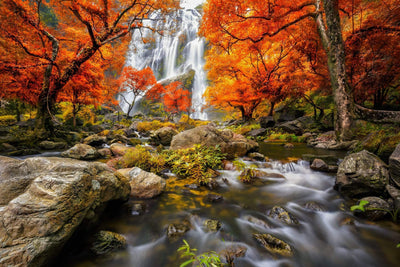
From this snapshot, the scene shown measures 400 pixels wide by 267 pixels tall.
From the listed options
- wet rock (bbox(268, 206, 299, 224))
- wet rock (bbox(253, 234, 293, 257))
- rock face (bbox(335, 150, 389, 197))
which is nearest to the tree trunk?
rock face (bbox(335, 150, 389, 197))

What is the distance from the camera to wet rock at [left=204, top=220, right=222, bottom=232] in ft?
8.51

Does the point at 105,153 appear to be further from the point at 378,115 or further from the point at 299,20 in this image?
the point at 378,115

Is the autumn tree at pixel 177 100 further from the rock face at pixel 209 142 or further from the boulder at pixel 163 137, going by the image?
the rock face at pixel 209 142

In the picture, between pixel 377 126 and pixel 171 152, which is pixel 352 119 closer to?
pixel 377 126

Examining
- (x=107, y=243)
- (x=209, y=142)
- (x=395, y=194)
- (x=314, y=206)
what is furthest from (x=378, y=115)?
(x=107, y=243)

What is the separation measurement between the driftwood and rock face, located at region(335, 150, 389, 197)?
14.1 feet

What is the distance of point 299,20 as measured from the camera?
7.28 m

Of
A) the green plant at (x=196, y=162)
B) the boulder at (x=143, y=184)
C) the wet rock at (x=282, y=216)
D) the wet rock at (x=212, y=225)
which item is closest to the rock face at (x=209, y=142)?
the green plant at (x=196, y=162)

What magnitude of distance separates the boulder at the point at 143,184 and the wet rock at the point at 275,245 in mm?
2264

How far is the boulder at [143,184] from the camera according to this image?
3580 mm

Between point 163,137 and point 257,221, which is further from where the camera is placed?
point 163,137

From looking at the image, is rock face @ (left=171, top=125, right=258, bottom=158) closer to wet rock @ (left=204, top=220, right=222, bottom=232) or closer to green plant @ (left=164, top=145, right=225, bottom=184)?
green plant @ (left=164, top=145, right=225, bottom=184)

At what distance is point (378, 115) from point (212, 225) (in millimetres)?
7882

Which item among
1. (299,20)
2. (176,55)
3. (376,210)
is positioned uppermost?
(176,55)
